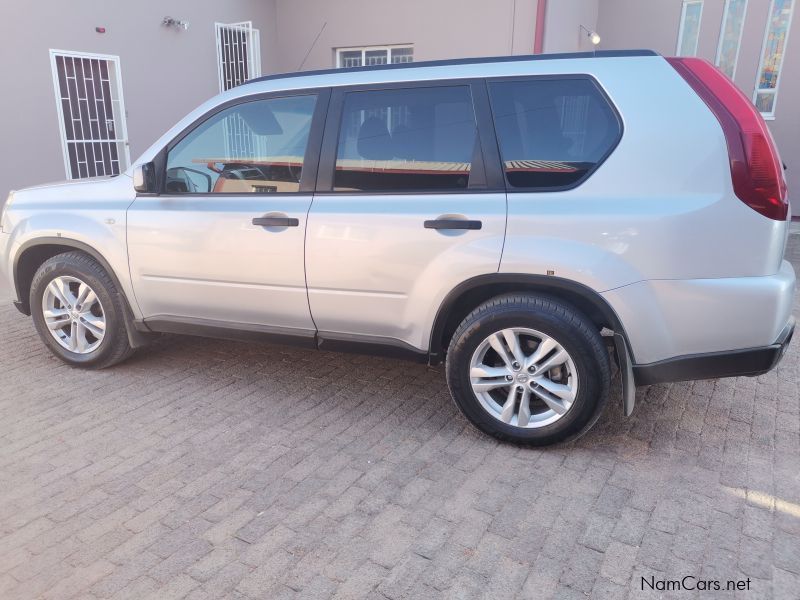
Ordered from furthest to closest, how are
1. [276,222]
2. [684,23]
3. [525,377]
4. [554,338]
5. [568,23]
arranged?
[684,23]
[568,23]
[276,222]
[525,377]
[554,338]

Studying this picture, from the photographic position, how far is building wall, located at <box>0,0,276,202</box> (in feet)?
25.0

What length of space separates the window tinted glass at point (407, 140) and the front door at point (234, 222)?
0.21 meters

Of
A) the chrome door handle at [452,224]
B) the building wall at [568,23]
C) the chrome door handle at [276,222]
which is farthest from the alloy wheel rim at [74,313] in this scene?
the building wall at [568,23]

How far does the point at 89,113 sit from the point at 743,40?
10736mm

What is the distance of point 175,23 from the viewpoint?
924cm

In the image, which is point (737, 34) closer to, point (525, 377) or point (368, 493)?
point (525, 377)

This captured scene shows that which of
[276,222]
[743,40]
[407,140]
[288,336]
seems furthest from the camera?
[743,40]

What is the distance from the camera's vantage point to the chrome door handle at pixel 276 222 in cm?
338

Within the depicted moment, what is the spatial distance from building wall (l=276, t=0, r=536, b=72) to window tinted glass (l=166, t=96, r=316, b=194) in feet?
20.8

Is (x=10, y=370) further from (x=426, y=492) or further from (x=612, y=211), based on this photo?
(x=612, y=211)

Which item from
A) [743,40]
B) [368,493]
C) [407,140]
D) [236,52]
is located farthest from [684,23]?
[368,493]

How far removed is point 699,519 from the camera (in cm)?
259

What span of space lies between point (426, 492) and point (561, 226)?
1.40m

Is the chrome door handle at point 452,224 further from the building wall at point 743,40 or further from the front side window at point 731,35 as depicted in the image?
the front side window at point 731,35
